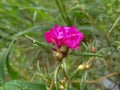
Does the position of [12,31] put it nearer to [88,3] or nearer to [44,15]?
[44,15]

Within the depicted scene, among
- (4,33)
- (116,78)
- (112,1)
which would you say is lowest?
(116,78)

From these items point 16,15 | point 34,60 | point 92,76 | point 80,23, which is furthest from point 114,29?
point 16,15

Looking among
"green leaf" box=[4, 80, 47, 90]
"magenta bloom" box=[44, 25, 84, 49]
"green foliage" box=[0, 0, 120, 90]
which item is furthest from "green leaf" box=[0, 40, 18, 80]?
"magenta bloom" box=[44, 25, 84, 49]

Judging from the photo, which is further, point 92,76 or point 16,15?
→ point 16,15

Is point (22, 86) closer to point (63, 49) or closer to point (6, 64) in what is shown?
point (63, 49)

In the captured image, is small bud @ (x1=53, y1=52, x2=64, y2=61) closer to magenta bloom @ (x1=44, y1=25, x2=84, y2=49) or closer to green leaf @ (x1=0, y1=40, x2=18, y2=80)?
magenta bloom @ (x1=44, y1=25, x2=84, y2=49)

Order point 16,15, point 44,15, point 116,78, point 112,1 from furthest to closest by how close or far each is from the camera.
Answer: point 16,15 < point 44,15 < point 116,78 < point 112,1

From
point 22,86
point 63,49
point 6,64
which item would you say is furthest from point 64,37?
point 6,64

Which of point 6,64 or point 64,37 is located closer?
point 64,37

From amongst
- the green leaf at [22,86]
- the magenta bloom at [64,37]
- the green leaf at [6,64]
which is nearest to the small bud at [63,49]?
the magenta bloom at [64,37]
